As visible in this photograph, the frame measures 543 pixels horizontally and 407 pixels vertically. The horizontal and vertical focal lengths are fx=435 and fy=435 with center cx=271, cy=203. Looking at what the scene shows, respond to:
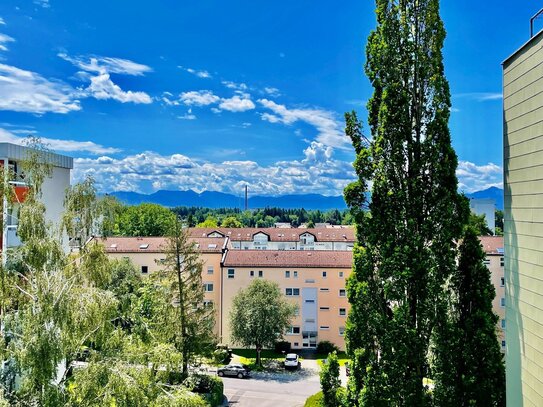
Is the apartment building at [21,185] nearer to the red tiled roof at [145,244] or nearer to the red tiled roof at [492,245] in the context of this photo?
the red tiled roof at [145,244]

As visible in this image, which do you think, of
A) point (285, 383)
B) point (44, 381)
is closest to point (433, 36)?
point (44, 381)

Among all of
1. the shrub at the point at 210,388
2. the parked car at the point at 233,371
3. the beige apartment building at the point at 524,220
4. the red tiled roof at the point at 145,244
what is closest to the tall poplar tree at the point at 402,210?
the beige apartment building at the point at 524,220

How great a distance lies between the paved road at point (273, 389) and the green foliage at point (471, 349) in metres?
15.7

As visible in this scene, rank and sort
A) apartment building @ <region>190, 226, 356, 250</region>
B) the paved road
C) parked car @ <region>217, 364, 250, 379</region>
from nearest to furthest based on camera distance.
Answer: the paved road < parked car @ <region>217, 364, 250, 379</region> < apartment building @ <region>190, 226, 356, 250</region>

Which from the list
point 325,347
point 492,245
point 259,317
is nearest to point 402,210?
point 259,317

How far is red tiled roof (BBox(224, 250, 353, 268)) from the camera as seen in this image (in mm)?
37000

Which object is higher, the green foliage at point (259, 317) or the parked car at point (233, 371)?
the green foliage at point (259, 317)

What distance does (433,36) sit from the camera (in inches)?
454

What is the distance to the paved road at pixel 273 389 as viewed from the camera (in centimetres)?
2511

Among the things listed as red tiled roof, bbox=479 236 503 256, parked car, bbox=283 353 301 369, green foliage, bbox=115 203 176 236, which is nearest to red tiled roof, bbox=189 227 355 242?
green foliage, bbox=115 203 176 236

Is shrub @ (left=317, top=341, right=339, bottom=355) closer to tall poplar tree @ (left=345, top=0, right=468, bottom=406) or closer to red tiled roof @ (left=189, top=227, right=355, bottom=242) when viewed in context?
tall poplar tree @ (left=345, top=0, right=468, bottom=406)

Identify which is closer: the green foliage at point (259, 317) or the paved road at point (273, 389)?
the paved road at point (273, 389)

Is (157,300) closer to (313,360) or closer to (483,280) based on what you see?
(313,360)

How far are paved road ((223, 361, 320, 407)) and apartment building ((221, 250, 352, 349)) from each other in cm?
538
